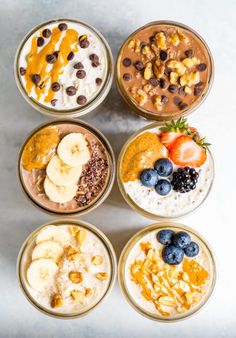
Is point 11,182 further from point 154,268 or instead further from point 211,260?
point 211,260

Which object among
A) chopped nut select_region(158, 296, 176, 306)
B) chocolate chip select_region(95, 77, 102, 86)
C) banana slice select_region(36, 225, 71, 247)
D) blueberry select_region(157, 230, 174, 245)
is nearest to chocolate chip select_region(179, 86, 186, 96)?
chocolate chip select_region(95, 77, 102, 86)

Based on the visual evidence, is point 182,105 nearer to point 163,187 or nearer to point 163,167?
point 163,167

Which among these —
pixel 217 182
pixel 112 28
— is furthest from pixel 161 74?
pixel 217 182

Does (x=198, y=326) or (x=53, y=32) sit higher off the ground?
(x=53, y=32)

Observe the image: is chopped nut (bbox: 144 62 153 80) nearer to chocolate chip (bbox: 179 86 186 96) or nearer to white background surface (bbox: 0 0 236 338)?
chocolate chip (bbox: 179 86 186 96)

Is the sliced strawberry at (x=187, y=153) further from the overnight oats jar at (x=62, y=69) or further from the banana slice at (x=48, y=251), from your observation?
the banana slice at (x=48, y=251)

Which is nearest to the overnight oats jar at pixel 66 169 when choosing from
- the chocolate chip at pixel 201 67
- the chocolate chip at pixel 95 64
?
the chocolate chip at pixel 95 64
